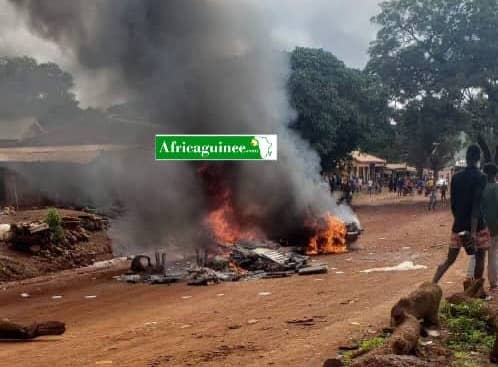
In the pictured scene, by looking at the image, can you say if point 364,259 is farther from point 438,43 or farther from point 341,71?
point 438,43

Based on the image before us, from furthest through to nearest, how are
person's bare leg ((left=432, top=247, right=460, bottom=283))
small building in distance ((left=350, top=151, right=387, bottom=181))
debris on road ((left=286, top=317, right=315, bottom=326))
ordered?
small building in distance ((left=350, top=151, right=387, bottom=181)) → person's bare leg ((left=432, top=247, right=460, bottom=283)) → debris on road ((left=286, top=317, right=315, bottom=326))

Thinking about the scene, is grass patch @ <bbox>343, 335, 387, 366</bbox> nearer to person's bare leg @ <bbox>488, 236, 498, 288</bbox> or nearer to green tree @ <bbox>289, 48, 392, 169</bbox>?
person's bare leg @ <bbox>488, 236, 498, 288</bbox>

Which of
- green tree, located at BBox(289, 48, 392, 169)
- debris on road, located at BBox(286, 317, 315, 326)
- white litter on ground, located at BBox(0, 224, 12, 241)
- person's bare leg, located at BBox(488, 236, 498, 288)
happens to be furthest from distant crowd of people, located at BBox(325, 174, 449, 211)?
debris on road, located at BBox(286, 317, 315, 326)

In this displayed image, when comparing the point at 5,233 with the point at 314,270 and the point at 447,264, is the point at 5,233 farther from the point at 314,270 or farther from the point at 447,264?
the point at 447,264

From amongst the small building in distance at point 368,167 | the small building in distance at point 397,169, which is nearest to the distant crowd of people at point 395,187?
the small building in distance at point 368,167

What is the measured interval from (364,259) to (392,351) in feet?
24.8

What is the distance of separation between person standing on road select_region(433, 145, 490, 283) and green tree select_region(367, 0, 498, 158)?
68.2ft

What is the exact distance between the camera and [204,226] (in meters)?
15.3

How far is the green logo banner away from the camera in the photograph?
1512cm

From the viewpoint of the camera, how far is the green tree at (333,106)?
20.6 meters

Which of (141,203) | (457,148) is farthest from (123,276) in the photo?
(457,148)

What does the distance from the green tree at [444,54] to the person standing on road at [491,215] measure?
20.4 meters

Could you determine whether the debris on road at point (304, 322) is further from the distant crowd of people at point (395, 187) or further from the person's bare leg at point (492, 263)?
the distant crowd of people at point (395, 187)

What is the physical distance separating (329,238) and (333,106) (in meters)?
9.24
